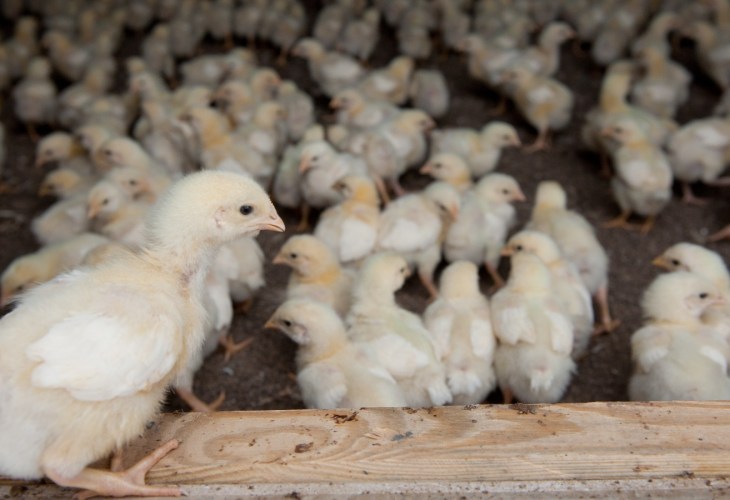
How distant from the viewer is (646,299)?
2.87 metres

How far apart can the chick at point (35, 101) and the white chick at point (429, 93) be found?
252 cm

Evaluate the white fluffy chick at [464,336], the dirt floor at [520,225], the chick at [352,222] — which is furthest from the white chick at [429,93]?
the white fluffy chick at [464,336]

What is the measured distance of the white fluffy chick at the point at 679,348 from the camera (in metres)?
2.47

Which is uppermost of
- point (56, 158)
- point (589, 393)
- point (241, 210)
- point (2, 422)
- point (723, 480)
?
point (241, 210)

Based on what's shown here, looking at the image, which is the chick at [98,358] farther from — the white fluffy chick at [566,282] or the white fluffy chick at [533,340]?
the white fluffy chick at [566,282]

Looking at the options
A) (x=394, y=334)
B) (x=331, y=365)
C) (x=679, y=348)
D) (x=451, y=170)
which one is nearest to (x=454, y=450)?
(x=331, y=365)

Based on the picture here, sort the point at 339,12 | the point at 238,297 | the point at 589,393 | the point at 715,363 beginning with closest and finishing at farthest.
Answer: the point at 715,363, the point at 589,393, the point at 238,297, the point at 339,12

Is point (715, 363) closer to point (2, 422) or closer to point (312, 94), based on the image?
point (2, 422)

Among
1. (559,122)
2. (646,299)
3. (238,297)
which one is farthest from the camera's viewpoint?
(559,122)

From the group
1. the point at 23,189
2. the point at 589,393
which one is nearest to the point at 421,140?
the point at 589,393

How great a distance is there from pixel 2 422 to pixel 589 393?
90.5 inches

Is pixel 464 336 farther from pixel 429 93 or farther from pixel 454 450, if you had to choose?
pixel 429 93

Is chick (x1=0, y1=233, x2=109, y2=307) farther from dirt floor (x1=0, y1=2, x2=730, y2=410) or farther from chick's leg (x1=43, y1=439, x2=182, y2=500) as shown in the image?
chick's leg (x1=43, y1=439, x2=182, y2=500)

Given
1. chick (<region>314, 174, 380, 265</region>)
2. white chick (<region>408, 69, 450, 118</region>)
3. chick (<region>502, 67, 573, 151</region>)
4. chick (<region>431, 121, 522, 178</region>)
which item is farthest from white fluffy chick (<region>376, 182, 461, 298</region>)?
white chick (<region>408, 69, 450, 118</region>)
